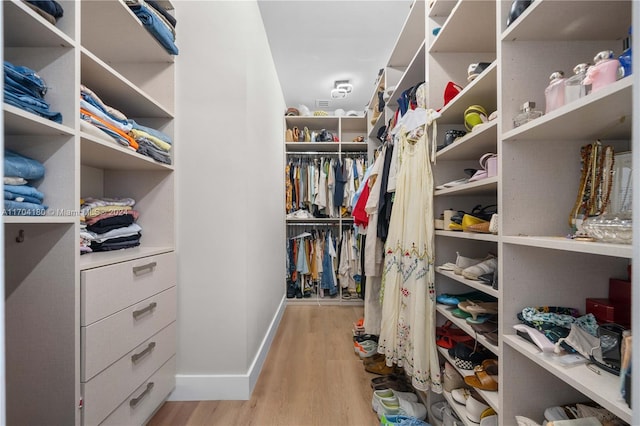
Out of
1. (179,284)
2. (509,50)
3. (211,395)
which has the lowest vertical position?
(211,395)

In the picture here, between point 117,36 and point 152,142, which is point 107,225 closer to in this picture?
point 152,142

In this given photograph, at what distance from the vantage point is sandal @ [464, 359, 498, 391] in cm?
96

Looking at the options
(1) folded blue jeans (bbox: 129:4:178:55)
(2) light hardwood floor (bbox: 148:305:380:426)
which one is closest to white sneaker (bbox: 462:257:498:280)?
(2) light hardwood floor (bbox: 148:305:380:426)

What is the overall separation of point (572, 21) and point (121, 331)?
178 cm

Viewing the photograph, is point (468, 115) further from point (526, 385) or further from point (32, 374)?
point (32, 374)

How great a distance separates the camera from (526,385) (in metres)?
0.84

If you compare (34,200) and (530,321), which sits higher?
(34,200)

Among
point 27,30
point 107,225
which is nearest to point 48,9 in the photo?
point 27,30

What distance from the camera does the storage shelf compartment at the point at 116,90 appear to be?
111 centimetres

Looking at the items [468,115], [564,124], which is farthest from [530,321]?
[468,115]

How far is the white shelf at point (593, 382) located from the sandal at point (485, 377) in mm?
288

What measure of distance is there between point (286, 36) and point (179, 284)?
2124mm

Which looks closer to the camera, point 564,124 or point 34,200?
point 564,124

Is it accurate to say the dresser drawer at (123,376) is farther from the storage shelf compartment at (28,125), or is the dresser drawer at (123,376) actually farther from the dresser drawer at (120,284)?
the storage shelf compartment at (28,125)
